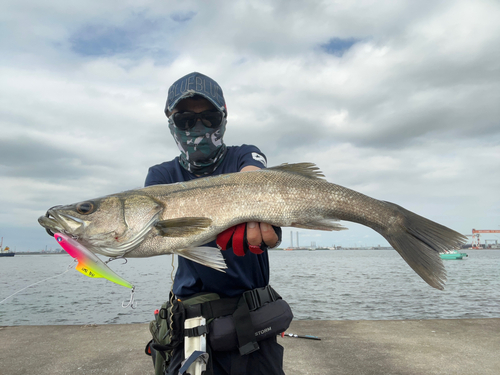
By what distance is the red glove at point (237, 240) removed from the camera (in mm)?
2492

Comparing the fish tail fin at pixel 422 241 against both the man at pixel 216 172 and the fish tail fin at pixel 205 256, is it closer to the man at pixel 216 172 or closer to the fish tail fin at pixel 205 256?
the man at pixel 216 172

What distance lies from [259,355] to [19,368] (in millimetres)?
4664

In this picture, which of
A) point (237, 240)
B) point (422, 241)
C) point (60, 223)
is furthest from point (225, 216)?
point (422, 241)

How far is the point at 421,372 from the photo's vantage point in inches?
189

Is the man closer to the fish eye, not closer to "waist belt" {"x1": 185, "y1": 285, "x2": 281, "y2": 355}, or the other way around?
"waist belt" {"x1": 185, "y1": 285, "x2": 281, "y2": 355}

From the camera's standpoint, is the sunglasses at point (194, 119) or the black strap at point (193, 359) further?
the sunglasses at point (194, 119)

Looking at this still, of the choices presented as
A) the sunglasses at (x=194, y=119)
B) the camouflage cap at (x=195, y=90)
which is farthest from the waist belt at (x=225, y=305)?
the camouflage cap at (x=195, y=90)

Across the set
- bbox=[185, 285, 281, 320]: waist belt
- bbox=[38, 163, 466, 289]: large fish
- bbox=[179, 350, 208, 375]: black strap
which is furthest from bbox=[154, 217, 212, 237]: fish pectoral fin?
bbox=[179, 350, 208, 375]: black strap

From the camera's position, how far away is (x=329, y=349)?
5.75 metres

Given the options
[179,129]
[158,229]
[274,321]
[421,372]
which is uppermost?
[179,129]

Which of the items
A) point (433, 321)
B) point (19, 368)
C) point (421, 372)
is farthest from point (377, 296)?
point (19, 368)

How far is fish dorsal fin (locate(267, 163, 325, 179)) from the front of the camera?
2805 mm

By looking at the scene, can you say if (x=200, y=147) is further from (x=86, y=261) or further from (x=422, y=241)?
(x=422, y=241)

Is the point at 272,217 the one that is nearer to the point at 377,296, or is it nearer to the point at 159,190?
the point at 159,190
